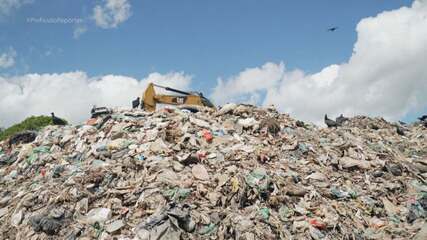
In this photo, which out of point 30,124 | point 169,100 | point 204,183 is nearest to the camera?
point 204,183

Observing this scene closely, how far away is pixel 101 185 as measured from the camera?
27.0 feet

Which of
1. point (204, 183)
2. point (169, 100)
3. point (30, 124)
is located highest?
point (30, 124)

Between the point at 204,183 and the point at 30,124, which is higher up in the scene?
the point at 30,124

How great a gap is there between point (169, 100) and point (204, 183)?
20.6ft

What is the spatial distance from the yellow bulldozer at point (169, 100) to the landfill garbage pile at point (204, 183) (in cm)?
132

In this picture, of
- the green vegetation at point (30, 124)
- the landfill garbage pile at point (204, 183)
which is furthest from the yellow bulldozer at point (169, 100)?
the green vegetation at point (30, 124)

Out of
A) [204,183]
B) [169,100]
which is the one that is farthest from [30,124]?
[204,183]

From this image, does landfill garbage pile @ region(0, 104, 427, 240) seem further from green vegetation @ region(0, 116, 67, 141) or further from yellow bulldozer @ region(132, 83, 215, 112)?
green vegetation @ region(0, 116, 67, 141)

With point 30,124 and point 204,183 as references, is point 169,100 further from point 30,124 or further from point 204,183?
point 30,124

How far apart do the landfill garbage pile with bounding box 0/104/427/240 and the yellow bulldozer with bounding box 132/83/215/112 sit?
132cm

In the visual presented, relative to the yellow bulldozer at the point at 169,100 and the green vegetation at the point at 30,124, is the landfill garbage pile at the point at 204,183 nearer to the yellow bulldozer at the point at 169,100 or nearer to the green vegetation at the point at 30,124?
the yellow bulldozer at the point at 169,100

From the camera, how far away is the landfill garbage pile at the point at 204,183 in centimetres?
714

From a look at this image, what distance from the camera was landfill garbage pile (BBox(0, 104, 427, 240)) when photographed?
7.14 meters

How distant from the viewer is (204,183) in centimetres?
797
